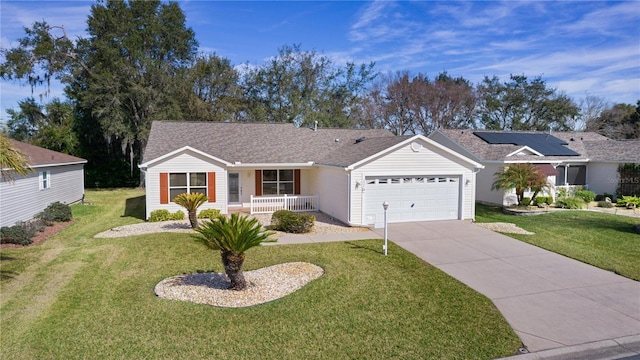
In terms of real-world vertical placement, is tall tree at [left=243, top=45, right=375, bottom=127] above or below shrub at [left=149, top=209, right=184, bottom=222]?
above

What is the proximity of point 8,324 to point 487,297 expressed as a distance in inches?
366

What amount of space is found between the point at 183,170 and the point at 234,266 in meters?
10.2

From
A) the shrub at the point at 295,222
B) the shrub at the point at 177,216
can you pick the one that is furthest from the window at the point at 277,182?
the shrub at the point at 295,222

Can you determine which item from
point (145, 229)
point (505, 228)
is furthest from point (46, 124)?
point (505, 228)

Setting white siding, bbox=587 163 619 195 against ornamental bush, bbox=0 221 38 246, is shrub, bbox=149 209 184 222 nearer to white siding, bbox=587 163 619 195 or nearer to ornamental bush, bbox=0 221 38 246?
ornamental bush, bbox=0 221 38 246

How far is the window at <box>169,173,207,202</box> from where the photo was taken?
1722 centimetres

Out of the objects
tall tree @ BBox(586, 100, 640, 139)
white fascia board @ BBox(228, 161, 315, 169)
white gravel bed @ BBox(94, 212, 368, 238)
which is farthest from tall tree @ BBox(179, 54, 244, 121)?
tall tree @ BBox(586, 100, 640, 139)

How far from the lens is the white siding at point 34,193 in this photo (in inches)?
576

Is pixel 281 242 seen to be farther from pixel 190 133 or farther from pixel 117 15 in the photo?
pixel 117 15

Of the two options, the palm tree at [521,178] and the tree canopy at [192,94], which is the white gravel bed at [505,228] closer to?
the palm tree at [521,178]

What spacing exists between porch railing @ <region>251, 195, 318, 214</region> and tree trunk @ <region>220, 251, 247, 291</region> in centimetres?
999

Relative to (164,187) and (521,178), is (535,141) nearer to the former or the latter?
(521,178)

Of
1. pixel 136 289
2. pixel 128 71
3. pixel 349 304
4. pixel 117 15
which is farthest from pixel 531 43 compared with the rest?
pixel 117 15

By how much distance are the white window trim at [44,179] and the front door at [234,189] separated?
28.4 feet
